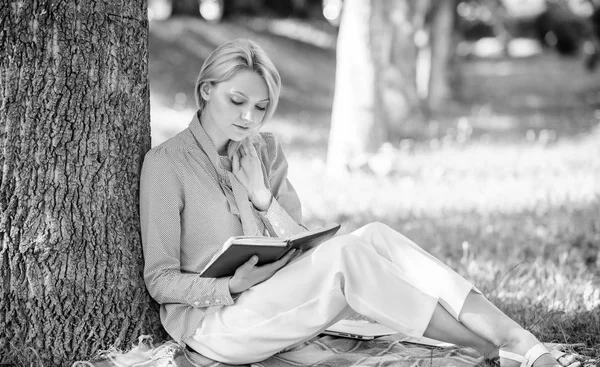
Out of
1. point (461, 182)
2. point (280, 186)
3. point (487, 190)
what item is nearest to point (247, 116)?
point (280, 186)

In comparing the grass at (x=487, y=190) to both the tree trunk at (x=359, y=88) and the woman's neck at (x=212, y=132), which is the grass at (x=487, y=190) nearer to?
the tree trunk at (x=359, y=88)

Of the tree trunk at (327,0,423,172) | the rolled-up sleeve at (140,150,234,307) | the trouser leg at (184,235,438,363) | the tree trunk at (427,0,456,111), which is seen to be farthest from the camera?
the tree trunk at (427,0,456,111)

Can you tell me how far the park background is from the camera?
3.33m

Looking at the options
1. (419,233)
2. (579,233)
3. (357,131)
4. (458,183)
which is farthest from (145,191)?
(357,131)

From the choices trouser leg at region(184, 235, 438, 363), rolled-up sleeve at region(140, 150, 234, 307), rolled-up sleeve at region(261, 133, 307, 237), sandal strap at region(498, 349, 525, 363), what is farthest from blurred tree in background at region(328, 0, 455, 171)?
sandal strap at region(498, 349, 525, 363)

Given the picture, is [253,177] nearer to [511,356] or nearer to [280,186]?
[280,186]

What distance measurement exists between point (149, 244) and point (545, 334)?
2005 mm

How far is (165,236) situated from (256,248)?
0.51m

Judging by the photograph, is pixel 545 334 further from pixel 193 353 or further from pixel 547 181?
pixel 547 181

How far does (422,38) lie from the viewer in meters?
18.5

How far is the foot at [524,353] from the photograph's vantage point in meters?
3.12

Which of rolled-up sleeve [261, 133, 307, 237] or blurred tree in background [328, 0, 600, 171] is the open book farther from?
blurred tree in background [328, 0, 600, 171]

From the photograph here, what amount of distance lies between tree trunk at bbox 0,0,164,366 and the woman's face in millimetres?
374

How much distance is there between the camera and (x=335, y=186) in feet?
26.5
